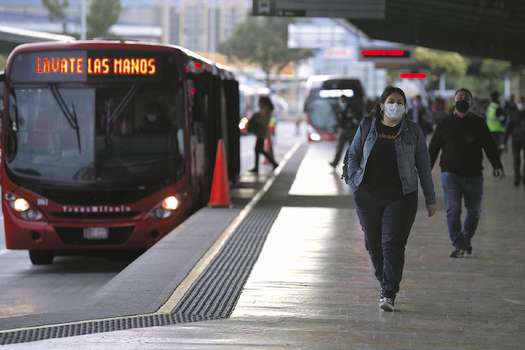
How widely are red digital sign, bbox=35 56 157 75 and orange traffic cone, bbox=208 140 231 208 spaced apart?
2374mm

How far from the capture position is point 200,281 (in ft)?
A: 33.9

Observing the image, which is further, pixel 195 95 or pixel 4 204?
pixel 195 95

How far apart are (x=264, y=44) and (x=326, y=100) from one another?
50.7 m

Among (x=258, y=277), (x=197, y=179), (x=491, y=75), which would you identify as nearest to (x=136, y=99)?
(x=197, y=179)

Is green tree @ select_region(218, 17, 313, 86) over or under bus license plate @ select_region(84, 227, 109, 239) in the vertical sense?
under

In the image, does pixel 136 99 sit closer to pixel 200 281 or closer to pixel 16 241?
pixel 16 241

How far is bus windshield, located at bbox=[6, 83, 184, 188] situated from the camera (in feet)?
47.1

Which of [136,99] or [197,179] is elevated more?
[136,99]

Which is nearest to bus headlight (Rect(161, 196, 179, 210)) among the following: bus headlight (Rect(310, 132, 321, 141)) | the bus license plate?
the bus license plate

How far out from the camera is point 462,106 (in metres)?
11.8

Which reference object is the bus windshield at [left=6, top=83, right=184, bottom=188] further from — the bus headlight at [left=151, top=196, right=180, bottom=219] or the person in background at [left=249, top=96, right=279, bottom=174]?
the person in background at [left=249, top=96, right=279, bottom=174]

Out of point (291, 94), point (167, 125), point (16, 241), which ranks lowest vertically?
point (291, 94)

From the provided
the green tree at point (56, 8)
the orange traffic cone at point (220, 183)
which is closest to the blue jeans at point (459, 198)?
the orange traffic cone at point (220, 183)

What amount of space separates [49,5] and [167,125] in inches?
2674
